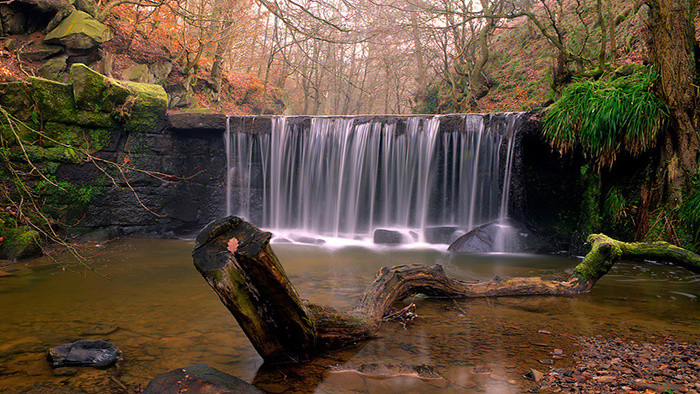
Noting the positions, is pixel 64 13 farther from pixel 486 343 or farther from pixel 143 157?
pixel 486 343

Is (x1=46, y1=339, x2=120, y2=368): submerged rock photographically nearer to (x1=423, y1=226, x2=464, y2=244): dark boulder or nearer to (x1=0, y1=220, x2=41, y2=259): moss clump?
(x1=0, y1=220, x2=41, y2=259): moss clump

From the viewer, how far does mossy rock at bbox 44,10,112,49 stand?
9.26m

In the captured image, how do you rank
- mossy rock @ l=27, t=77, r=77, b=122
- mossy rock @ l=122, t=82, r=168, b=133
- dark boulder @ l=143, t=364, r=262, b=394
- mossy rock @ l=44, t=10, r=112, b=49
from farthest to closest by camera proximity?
mossy rock @ l=44, t=10, r=112, b=49 → mossy rock @ l=122, t=82, r=168, b=133 → mossy rock @ l=27, t=77, r=77, b=122 → dark boulder @ l=143, t=364, r=262, b=394

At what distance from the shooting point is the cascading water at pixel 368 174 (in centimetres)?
895

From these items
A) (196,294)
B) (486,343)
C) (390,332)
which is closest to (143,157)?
(196,294)

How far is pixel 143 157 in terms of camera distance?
361 inches

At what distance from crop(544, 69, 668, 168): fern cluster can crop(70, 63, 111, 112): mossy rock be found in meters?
8.66

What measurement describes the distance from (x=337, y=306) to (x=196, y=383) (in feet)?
6.83

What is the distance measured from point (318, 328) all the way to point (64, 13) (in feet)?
35.4

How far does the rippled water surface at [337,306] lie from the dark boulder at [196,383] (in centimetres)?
21

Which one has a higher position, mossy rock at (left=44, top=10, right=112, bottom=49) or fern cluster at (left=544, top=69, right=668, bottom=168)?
mossy rock at (left=44, top=10, right=112, bottom=49)

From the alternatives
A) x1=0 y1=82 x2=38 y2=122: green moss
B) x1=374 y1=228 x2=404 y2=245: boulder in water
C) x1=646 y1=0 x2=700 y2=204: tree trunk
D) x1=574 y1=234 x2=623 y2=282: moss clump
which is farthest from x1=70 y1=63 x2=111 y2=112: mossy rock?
x1=646 y1=0 x2=700 y2=204: tree trunk

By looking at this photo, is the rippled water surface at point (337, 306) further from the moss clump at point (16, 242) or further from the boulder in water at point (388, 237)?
the boulder in water at point (388, 237)

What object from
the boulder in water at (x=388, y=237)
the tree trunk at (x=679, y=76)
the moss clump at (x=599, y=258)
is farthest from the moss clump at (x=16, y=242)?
the tree trunk at (x=679, y=76)
